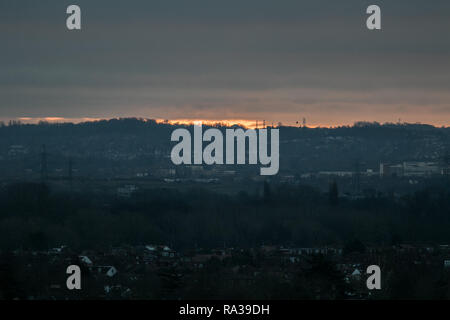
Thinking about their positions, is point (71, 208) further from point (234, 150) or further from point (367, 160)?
point (367, 160)

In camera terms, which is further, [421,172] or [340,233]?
[421,172]

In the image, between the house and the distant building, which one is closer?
the house

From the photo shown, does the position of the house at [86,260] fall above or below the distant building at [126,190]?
below

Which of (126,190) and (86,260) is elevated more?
(126,190)

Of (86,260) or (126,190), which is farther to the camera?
(126,190)

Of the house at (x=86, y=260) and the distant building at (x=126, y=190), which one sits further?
the distant building at (x=126, y=190)

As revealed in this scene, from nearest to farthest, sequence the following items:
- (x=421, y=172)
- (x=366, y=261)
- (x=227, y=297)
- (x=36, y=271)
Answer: (x=227, y=297)
(x=36, y=271)
(x=366, y=261)
(x=421, y=172)

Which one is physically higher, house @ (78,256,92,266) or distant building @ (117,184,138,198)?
distant building @ (117,184,138,198)

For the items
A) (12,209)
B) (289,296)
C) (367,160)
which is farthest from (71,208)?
(367,160)
